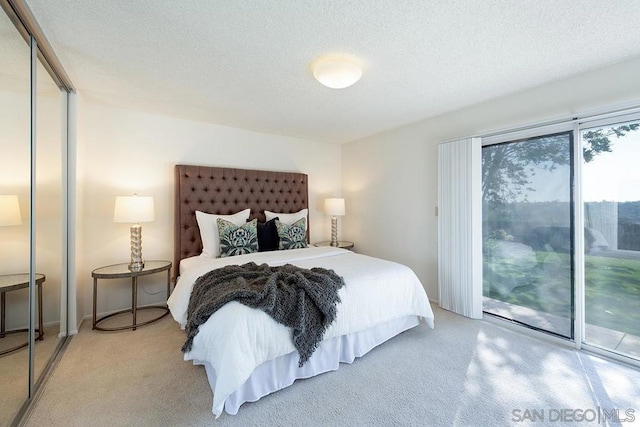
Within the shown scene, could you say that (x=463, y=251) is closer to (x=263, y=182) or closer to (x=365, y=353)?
(x=365, y=353)

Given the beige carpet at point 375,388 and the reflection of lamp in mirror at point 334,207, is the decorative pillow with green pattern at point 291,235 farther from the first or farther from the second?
the beige carpet at point 375,388

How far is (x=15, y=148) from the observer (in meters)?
1.39

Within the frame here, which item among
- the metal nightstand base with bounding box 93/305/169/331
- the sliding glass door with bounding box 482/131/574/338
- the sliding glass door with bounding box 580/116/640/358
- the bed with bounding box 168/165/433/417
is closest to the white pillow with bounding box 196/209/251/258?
the bed with bounding box 168/165/433/417

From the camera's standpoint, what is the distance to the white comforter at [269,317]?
4.85 ft

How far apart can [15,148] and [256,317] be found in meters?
1.56

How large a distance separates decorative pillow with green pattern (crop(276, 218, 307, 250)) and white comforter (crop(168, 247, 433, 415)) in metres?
0.19

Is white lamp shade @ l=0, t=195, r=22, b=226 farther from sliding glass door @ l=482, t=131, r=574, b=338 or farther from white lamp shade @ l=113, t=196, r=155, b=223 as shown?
sliding glass door @ l=482, t=131, r=574, b=338

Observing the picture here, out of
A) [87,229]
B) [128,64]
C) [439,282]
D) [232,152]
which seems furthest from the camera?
[232,152]

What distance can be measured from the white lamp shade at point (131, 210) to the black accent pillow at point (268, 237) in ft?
3.83

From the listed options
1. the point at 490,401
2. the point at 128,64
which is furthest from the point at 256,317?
the point at 128,64

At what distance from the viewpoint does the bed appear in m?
1.53

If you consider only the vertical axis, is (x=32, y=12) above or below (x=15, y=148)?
above

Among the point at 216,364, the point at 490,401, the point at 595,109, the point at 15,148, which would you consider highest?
the point at 595,109

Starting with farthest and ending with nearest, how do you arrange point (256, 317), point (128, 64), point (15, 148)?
point (128, 64), point (256, 317), point (15, 148)
